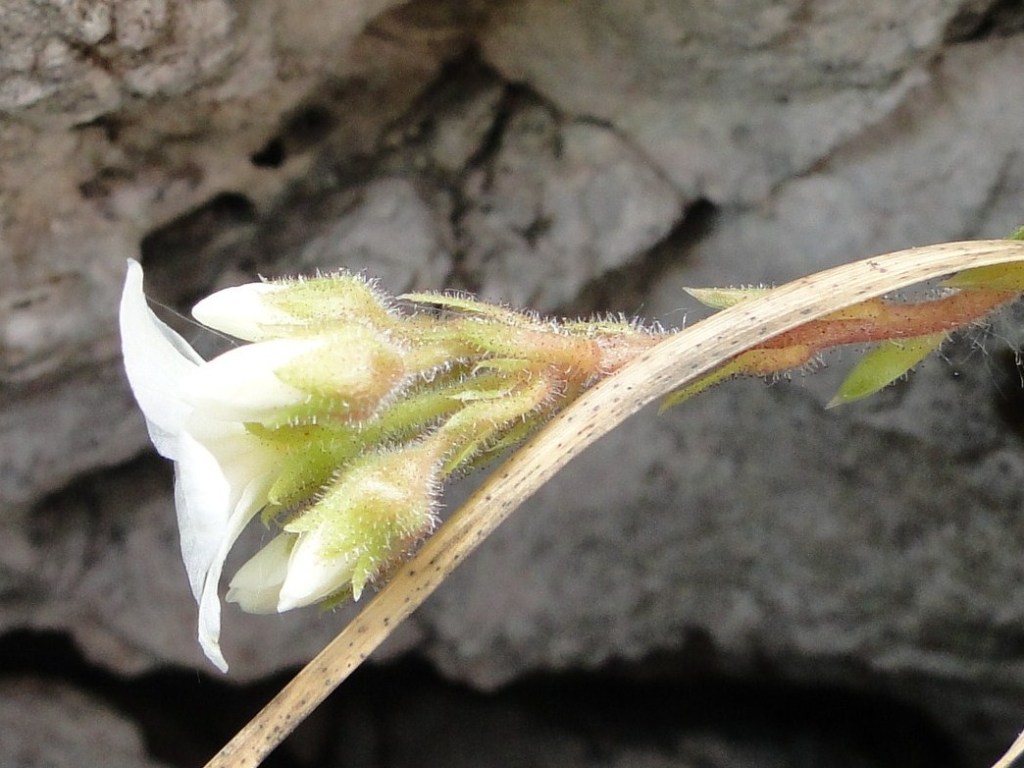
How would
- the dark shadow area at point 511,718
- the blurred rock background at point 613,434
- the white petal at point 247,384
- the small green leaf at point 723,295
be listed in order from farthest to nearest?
1. the dark shadow area at point 511,718
2. the blurred rock background at point 613,434
3. the small green leaf at point 723,295
4. the white petal at point 247,384

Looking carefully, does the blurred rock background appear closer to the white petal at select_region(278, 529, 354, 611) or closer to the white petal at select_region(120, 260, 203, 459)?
the white petal at select_region(120, 260, 203, 459)

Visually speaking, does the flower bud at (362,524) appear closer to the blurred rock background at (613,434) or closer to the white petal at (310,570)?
the white petal at (310,570)

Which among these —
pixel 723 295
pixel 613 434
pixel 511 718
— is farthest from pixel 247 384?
pixel 511 718

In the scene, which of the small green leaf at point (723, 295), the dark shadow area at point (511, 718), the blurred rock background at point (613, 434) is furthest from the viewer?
the dark shadow area at point (511, 718)

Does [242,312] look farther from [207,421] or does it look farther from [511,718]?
[511,718]

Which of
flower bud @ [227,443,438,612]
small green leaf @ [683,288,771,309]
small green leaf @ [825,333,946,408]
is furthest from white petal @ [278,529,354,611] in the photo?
small green leaf @ [825,333,946,408]

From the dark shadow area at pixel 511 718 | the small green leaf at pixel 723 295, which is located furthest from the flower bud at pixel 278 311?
the dark shadow area at pixel 511 718

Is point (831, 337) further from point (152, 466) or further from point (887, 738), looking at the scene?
point (152, 466)
